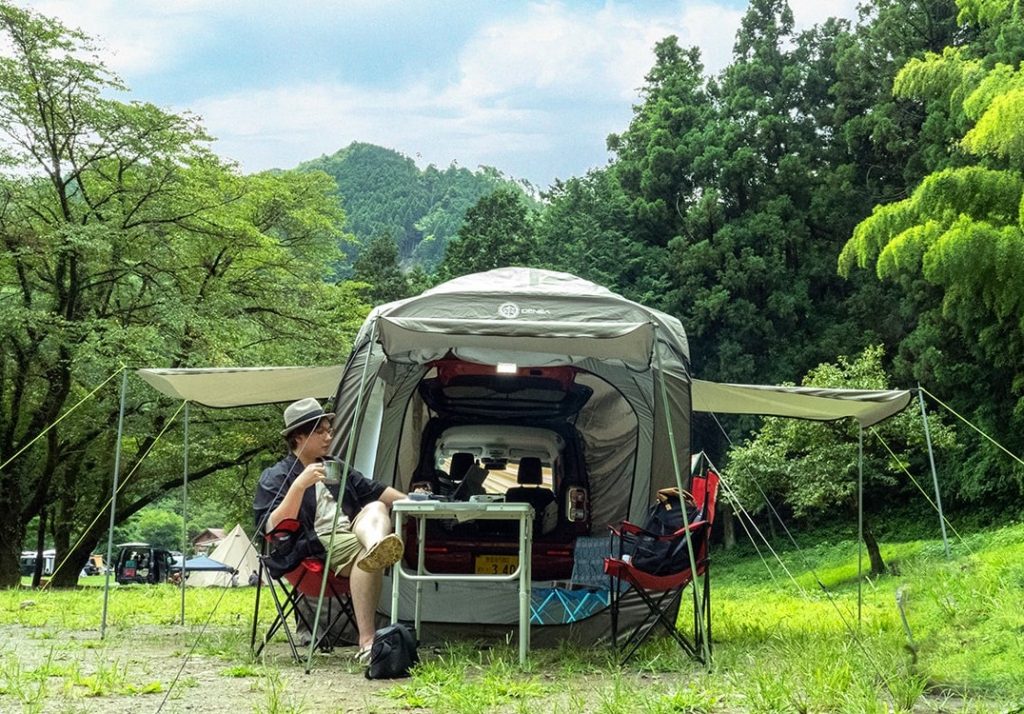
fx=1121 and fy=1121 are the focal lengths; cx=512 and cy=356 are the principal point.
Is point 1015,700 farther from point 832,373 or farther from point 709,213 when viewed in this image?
point 709,213

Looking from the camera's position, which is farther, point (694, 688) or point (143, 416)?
point (143, 416)

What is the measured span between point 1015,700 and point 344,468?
2.75m

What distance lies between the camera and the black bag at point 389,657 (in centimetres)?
438

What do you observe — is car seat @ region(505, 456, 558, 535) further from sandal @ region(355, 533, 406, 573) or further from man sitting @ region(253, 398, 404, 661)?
sandal @ region(355, 533, 406, 573)

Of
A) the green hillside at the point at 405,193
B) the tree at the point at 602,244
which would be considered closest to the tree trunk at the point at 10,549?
the tree at the point at 602,244

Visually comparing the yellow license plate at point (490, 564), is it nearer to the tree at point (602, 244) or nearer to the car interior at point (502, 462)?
the car interior at point (502, 462)

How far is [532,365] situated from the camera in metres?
7.29

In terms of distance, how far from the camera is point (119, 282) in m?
14.9

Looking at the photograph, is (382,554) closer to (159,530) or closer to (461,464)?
(461,464)

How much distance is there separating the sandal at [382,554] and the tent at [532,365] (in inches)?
19.6

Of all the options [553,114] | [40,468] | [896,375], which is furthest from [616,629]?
[553,114]

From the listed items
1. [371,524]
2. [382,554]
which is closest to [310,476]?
[371,524]

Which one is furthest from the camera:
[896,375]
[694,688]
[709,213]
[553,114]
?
[553,114]

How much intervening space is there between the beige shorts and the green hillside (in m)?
62.8
